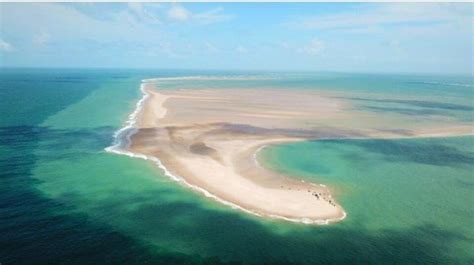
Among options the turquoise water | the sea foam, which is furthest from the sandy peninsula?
the turquoise water

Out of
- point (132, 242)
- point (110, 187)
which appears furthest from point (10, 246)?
point (110, 187)

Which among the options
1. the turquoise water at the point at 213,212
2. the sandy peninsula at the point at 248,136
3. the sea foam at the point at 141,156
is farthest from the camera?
the sandy peninsula at the point at 248,136

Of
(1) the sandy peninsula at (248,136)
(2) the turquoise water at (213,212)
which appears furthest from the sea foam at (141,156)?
(2) the turquoise water at (213,212)

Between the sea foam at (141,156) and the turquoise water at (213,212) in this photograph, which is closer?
the turquoise water at (213,212)

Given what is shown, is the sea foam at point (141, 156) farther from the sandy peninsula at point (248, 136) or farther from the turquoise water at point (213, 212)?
the turquoise water at point (213, 212)

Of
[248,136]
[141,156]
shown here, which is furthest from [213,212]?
[248,136]

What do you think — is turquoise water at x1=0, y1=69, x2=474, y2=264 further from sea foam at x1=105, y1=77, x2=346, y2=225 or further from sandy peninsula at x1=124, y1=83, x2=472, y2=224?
sandy peninsula at x1=124, y1=83, x2=472, y2=224
